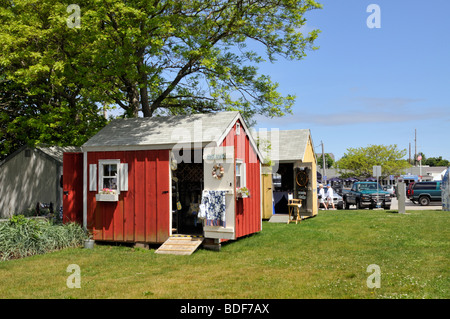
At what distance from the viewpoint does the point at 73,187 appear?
13.6m

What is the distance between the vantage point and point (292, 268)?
8992mm

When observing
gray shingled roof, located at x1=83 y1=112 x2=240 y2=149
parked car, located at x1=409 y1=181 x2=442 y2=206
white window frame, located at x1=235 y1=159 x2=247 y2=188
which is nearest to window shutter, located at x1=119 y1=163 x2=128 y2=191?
gray shingled roof, located at x1=83 y1=112 x2=240 y2=149

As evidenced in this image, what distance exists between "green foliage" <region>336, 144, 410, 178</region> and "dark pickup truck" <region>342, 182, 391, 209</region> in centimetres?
3319

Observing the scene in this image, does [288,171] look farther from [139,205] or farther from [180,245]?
[180,245]

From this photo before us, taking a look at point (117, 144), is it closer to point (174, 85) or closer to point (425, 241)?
point (174, 85)

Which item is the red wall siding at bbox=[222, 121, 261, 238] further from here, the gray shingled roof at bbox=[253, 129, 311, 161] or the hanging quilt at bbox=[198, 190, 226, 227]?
the gray shingled roof at bbox=[253, 129, 311, 161]

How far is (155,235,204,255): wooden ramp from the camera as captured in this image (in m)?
11.1

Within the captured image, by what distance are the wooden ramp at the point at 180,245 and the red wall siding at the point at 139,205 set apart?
396 mm

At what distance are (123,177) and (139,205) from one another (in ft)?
3.12

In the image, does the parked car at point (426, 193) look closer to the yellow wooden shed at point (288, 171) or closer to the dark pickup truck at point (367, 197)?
the dark pickup truck at point (367, 197)

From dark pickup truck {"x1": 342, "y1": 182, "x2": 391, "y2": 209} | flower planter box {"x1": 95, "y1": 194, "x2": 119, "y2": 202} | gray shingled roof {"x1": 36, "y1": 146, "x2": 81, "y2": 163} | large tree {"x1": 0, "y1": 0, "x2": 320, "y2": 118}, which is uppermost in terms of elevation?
large tree {"x1": 0, "y1": 0, "x2": 320, "y2": 118}

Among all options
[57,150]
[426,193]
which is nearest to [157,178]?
[57,150]

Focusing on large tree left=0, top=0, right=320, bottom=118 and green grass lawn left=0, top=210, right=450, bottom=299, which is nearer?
green grass lawn left=0, top=210, right=450, bottom=299
